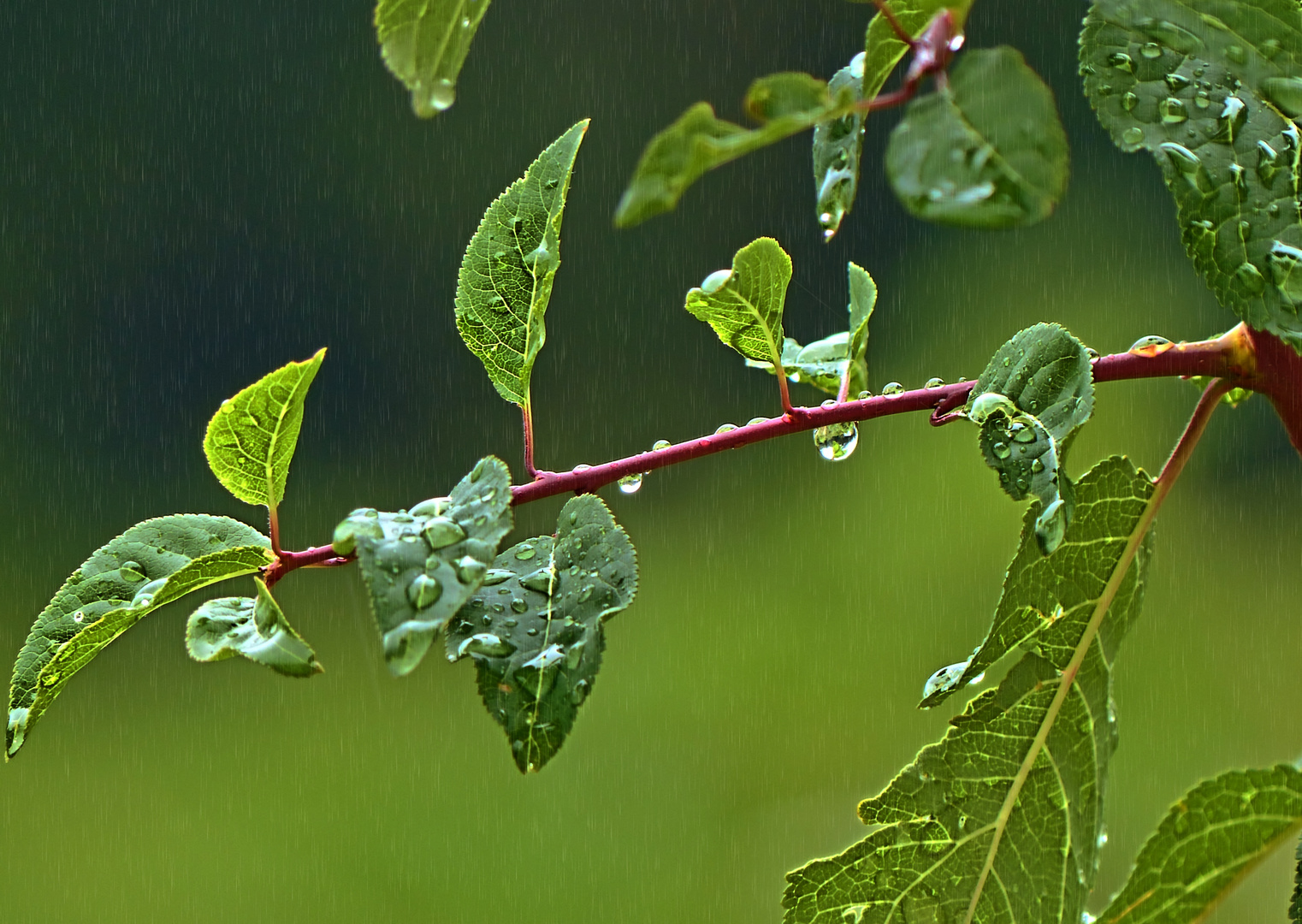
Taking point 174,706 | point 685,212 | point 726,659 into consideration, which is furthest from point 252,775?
point 685,212

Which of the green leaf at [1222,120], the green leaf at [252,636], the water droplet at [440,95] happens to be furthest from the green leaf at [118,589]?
the green leaf at [1222,120]

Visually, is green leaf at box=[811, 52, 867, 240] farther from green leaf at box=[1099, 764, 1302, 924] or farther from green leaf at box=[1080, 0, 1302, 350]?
green leaf at box=[1099, 764, 1302, 924]

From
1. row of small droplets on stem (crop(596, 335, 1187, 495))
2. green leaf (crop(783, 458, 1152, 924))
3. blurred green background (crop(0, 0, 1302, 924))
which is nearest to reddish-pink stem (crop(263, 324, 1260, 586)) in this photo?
row of small droplets on stem (crop(596, 335, 1187, 495))

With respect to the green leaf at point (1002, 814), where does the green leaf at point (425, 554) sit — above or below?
above

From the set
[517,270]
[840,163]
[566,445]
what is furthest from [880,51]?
[566,445]

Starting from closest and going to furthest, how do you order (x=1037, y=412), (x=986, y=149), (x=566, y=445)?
1. (x=986, y=149)
2. (x=1037, y=412)
3. (x=566, y=445)

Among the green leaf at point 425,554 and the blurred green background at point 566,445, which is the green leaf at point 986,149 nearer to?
the green leaf at point 425,554

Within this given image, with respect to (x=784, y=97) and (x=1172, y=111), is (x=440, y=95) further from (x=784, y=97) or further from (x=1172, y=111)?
(x=1172, y=111)
